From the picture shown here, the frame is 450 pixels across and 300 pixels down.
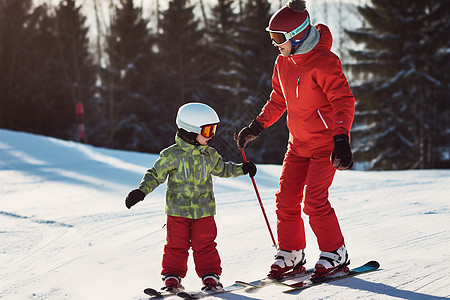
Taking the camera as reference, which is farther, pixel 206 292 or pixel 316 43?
pixel 316 43

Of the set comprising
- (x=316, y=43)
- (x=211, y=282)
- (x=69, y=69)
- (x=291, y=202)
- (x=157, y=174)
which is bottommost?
(x=211, y=282)

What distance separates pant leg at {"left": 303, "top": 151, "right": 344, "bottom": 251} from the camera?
3.04m

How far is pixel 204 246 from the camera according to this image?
2992 mm

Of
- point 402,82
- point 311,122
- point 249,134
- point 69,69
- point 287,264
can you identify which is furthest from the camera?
point 69,69

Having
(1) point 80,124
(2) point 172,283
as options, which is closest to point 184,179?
(2) point 172,283

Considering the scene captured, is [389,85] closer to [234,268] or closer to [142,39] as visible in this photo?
[142,39]

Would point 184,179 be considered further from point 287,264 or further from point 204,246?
point 287,264

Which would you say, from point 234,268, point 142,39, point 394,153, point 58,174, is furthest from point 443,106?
point 234,268

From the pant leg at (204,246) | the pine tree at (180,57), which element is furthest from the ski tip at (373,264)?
the pine tree at (180,57)

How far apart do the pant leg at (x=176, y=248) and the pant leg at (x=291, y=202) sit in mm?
651

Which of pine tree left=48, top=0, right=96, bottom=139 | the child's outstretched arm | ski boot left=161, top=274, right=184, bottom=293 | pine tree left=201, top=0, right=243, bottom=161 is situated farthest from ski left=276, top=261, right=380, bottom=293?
pine tree left=48, top=0, right=96, bottom=139

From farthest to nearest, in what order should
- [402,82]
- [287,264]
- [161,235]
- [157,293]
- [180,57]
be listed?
1. [180,57]
2. [402,82]
3. [161,235]
4. [287,264]
5. [157,293]

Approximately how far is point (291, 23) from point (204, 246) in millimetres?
1404

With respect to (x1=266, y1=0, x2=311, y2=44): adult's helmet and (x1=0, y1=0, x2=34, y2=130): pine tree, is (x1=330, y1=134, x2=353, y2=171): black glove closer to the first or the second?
(x1=266, y1=0, x2=311, y2=44): adult's helmet
